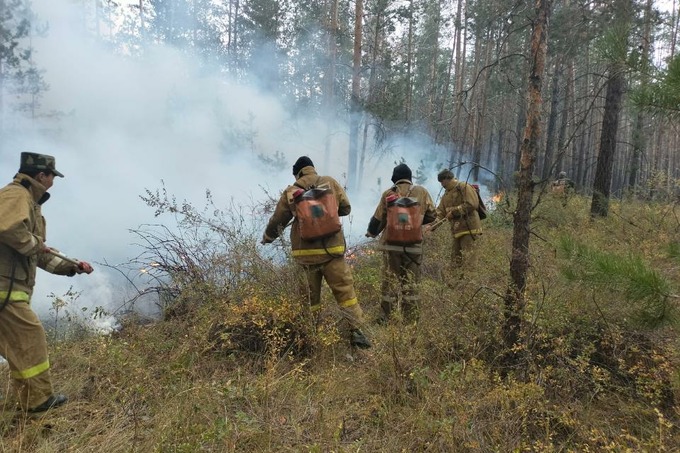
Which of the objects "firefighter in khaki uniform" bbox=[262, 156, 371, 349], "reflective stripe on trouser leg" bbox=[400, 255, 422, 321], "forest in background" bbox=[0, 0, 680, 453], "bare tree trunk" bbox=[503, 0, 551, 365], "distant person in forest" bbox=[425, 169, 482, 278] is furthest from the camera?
"distant person in forest" bbox=[425, 169, 482, 278]

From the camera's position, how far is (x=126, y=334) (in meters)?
4.20

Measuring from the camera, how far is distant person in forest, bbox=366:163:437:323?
4438 mm

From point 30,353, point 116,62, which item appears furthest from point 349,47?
point 30,353

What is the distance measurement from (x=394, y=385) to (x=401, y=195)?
2308 mm

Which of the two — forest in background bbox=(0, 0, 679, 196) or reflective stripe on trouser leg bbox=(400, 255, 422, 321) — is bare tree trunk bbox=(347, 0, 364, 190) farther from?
reflective stripe on trouser leg bbox=(400, 255, 422, 321)

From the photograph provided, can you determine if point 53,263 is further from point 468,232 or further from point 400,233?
point 468,232

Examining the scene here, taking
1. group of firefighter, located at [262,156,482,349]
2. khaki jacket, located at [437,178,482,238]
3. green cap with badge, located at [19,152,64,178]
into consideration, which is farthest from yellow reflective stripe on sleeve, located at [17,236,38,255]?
khaki jacket, located at [437,178,482,238]

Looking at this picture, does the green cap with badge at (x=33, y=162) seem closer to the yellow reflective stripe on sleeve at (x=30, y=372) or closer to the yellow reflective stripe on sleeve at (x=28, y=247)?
the yellow reflective stripe on sleeve at (x=28, y=247)

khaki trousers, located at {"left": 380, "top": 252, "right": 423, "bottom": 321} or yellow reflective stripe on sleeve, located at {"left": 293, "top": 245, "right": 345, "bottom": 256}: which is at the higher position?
yellow reflective stripe on sleeve, located at {"left": 293, "top": 245, "right": 345, "bottom": 256}

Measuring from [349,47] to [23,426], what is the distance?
21942 millimetres

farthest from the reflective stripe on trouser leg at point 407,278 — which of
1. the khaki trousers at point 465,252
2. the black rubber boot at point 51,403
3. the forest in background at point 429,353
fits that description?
the black rubber boot at point 51,403

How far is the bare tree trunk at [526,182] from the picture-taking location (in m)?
2.90

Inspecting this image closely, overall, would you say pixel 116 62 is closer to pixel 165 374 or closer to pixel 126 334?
pixel 126 334

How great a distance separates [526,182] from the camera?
2945 millimetres
